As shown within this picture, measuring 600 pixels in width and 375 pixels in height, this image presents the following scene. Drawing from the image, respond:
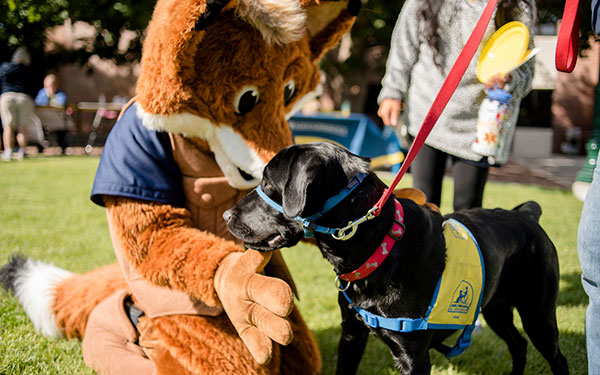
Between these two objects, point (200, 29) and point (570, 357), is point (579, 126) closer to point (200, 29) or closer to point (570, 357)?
point (570, 357)

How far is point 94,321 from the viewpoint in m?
2.30

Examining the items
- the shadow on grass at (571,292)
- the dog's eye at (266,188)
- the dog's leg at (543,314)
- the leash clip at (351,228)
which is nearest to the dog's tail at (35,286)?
A: the dog's eye at (266,188)

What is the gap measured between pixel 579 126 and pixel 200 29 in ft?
66.0

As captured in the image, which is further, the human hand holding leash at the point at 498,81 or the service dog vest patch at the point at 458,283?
the human hand holding leash at the point at 498,81

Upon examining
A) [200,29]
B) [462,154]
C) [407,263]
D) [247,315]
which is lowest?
[247,315]

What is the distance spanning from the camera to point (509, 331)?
8.87 feet

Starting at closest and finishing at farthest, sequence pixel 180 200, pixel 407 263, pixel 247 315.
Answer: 1. pixel 247 315
2. pixel 407 263
3. pixel 180 200

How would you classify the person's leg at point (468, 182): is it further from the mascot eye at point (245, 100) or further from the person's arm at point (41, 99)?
the person's arm at point (41, 99)

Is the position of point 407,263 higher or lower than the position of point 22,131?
higher

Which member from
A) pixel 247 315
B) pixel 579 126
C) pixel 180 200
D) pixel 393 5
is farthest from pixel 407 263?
pixel 579 126

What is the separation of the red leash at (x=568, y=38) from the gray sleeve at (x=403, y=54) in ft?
4.05

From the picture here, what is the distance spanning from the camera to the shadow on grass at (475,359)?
8.89ft

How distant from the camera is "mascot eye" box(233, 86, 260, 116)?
2023 mm

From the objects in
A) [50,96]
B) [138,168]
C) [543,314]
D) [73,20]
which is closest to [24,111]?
[73,20]
